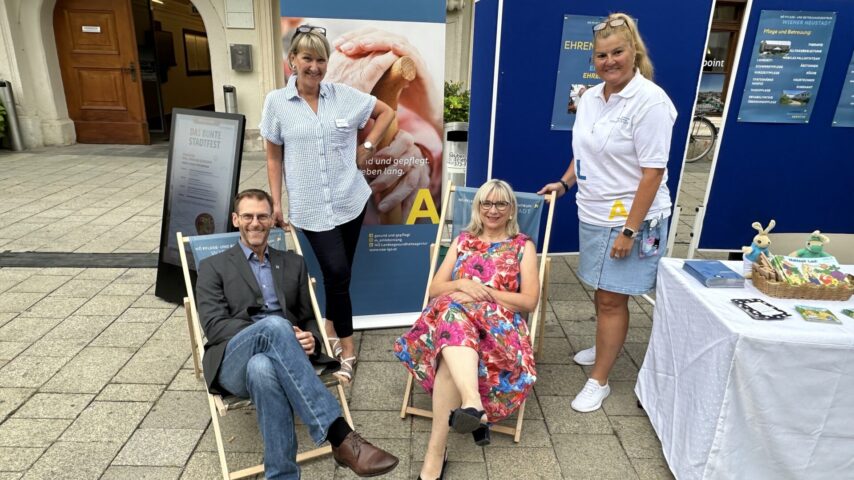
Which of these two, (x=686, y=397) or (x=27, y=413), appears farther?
(x=27, y=413)

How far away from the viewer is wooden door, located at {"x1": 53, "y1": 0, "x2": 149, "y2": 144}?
9.38 m

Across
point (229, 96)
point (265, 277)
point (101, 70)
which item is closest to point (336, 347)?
point (265, 277)

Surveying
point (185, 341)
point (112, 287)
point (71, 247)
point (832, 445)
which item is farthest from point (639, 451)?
point (71, 247)

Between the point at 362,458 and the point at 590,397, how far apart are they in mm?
1282

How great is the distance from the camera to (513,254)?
104 inches

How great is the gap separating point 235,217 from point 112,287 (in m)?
2.21

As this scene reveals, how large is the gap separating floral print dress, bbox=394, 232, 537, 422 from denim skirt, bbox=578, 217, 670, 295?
1.55 ft

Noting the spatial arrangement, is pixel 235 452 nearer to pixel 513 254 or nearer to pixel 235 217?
pixel 235 217

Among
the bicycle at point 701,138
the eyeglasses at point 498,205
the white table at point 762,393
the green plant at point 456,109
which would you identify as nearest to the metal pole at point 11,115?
the green plant at point 456,109

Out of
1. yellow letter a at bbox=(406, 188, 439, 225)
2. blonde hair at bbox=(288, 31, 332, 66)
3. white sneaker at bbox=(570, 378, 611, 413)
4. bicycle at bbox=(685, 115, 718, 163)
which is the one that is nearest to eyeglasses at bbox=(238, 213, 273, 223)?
blonde hair at bbox=(288, 31, 332, 66)

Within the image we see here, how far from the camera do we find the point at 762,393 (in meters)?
1.86

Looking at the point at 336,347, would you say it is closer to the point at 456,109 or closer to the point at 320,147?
the point at 320,147

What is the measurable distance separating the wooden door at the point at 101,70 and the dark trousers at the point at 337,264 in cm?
886

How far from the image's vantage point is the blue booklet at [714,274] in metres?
2.17
